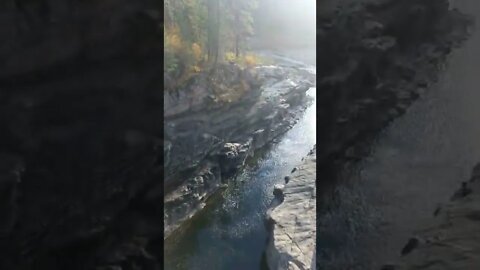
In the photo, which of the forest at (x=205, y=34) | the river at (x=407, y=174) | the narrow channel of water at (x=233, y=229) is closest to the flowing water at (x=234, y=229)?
the narrow channel of water at (x=233, y=229)

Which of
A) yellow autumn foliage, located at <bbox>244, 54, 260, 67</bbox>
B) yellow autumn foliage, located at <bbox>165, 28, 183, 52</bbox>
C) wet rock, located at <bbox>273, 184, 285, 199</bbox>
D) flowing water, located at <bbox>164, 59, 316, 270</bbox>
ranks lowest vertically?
flowing water, located at <bbox>164, 59, 316, 270</bbox>

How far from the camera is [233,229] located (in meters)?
1.86

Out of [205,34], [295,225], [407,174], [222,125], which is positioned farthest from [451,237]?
[205,34]

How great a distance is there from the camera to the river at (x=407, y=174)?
5.62 ft

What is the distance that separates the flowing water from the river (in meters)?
0.22

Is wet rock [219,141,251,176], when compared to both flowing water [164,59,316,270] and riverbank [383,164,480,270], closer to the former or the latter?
flowing water [164,59,316,270]

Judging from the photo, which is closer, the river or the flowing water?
the river

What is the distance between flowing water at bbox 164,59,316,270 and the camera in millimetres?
1840

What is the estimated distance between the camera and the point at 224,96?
1914 millimetres

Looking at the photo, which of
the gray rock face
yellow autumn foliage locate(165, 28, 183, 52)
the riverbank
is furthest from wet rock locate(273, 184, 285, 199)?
yellow autumn foliage locate(165, 28, 183, 52)
